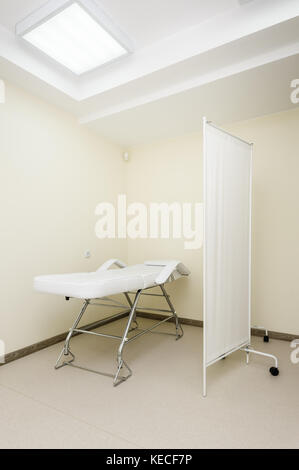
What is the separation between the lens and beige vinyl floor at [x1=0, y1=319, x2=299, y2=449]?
5.36 ft

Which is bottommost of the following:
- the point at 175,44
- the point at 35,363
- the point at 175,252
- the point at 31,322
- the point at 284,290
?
the point at 35,363

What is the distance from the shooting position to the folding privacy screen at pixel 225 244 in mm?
2160

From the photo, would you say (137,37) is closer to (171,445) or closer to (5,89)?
(5,89)

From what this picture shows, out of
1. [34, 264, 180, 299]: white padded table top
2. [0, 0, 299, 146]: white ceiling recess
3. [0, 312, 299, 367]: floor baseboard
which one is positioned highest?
[0, 0, 299, 146]: white ceiling recess

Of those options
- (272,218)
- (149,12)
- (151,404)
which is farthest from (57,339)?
(149,12)

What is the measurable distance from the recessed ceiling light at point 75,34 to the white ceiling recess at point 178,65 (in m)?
0.08

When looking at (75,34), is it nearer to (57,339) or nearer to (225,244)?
(225,244)

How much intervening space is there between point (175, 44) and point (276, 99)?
1.21 meters

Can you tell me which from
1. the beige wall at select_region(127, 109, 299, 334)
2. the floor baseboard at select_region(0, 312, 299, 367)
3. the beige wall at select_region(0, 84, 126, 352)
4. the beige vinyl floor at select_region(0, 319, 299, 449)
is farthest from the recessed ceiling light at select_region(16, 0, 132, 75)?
the beige vinyl floor at select_region(0, 319, 299, 449)

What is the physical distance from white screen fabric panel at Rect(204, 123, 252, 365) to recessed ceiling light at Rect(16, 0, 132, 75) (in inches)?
45.7

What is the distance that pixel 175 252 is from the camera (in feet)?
13.1

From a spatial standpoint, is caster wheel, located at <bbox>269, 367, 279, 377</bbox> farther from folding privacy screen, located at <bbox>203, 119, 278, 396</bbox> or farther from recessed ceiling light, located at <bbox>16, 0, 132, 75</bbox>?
recessed ceiling light, located at <bbox>16, 0, 132, 75</bbox>
